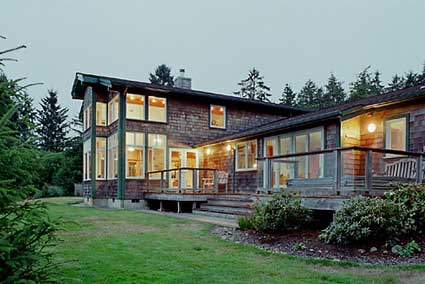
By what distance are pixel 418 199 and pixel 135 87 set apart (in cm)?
1184

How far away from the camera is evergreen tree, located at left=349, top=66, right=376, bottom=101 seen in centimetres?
3962

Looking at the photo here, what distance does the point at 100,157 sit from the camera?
1762 centimetres

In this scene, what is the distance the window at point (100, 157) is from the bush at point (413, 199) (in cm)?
1348

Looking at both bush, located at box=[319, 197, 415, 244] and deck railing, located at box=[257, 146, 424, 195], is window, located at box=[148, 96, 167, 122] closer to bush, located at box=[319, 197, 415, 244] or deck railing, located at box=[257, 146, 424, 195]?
deck railing, located at box=[257, 146, 424, 195]

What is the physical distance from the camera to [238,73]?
62500mm

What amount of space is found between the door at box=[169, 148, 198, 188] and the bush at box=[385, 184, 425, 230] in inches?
376

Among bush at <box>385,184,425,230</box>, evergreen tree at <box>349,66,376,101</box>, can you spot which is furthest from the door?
evergreen tree at <box>349,66,376,101</box>

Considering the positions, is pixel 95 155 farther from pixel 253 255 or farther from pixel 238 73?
pixel 238 73

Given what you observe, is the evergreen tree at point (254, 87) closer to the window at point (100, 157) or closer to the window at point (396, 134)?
the window at point (100, 157)

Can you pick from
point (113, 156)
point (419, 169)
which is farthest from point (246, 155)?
point (419, 169)

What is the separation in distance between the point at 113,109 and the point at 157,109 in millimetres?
2024

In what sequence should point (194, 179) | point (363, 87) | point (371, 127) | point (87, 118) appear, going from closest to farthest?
point (371, 127), point (194, 179), point (87, 118), point (363, 87)

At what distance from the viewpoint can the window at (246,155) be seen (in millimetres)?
14906

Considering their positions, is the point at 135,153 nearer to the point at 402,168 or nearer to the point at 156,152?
the point at 156,152
